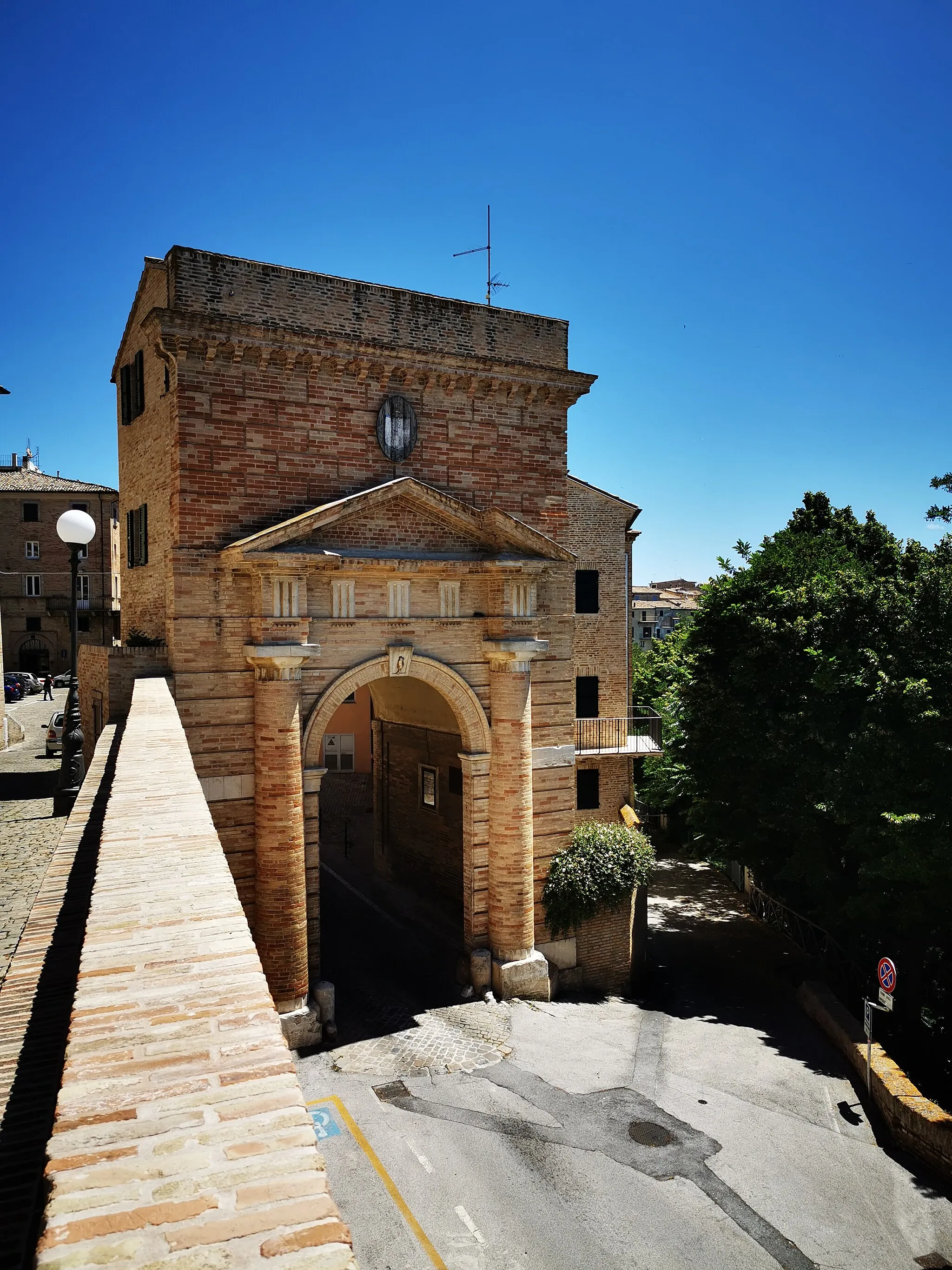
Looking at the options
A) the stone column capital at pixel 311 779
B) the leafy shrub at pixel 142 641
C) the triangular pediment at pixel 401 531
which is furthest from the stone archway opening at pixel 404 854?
the leafy shrub at pixel 142 641

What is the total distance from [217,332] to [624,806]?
16.0 m

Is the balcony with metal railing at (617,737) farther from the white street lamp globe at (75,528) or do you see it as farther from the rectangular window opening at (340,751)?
the rectangular window opening at (340,751)

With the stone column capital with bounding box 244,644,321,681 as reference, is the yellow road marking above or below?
below

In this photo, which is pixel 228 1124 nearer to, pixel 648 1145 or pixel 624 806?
pixel 648 1145

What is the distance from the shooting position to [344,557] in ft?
45.2

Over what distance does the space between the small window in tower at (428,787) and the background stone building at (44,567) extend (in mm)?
35852

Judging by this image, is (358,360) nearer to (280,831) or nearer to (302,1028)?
(280,831)

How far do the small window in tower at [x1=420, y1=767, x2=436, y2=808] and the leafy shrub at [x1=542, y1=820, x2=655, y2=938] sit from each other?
3805 millimetres

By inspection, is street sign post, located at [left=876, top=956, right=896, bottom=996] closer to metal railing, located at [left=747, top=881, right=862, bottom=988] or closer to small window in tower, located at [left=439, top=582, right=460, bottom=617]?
metal railing, located at [left=747, top=881, right=862, bottom=988]

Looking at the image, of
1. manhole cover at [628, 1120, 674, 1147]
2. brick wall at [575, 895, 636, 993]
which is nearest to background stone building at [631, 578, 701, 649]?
brick wall at [575, 895, 636, 993]

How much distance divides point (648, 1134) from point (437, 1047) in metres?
3.56

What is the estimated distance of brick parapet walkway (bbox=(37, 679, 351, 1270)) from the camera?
2.26 m

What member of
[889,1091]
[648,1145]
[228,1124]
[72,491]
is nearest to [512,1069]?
[648,1145]

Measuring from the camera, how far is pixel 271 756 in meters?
13.2
